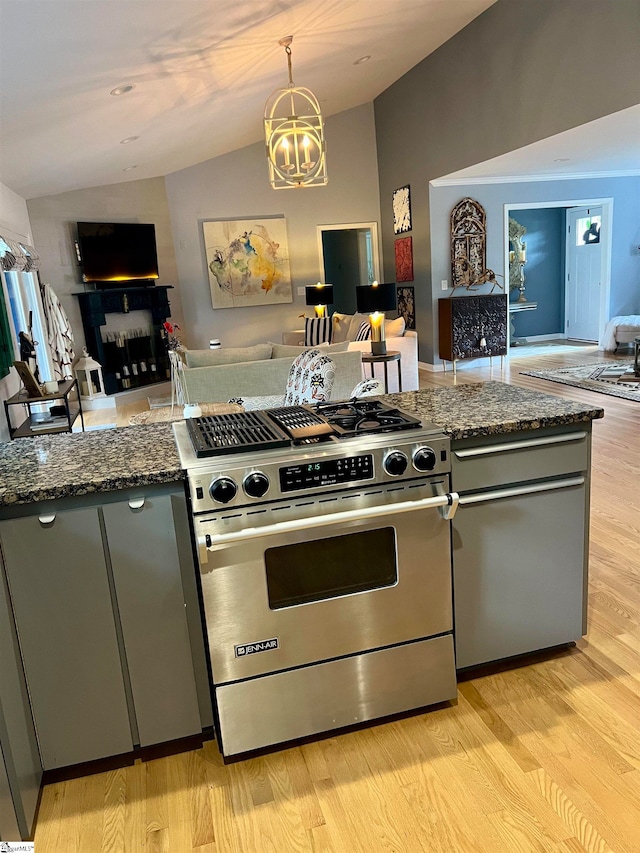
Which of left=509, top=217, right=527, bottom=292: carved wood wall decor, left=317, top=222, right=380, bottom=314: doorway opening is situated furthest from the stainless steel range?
left=317, top=222, right=380, bottom=314: doorway opening

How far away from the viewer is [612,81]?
5059mm

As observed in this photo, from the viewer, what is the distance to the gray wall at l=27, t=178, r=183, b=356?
755 cm

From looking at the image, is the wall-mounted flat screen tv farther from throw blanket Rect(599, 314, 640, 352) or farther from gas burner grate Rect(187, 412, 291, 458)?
gas burner grate Rect(187, 412, 291, 458)

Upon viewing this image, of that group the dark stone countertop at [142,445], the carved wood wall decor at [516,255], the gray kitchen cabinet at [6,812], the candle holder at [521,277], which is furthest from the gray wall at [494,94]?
the gray kitchen cabinet at [6,812]

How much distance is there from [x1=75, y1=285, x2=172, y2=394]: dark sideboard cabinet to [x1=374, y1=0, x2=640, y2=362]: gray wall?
3.70 meters

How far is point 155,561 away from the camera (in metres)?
1.74

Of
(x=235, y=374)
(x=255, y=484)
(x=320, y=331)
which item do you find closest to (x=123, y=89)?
(x=235, y=374)

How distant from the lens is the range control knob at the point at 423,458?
71.3 inches

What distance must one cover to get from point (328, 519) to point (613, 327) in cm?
820

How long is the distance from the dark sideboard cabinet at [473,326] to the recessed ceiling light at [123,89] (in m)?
5.05

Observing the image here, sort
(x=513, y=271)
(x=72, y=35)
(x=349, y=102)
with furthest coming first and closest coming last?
(x=513, y=271), (x=349, y=102), (x=72, y=35)

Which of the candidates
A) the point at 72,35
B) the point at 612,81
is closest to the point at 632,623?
the point at 72,35

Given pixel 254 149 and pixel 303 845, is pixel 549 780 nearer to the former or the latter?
pixel 303 845

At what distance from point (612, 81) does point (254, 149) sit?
549 centimetres
